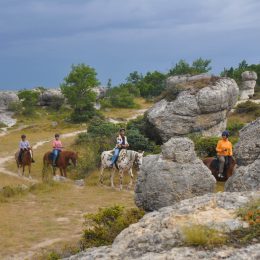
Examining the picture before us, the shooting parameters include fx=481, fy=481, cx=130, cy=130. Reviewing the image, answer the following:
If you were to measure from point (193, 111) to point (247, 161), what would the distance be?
16.2 m

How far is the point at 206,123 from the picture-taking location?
32469 mm

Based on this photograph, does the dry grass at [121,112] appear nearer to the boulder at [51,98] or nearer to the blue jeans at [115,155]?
the boulder at [51,98]

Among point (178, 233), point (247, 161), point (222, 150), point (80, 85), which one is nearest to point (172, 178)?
point (247, 161)

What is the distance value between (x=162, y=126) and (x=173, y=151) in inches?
638

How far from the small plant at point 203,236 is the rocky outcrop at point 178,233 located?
100 millimetres

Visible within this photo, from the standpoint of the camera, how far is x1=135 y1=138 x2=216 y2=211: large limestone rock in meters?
14.8

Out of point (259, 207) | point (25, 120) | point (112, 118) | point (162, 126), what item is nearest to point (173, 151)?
point (259, 207)

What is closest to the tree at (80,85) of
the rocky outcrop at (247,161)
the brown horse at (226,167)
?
the brown horse at (226,167)

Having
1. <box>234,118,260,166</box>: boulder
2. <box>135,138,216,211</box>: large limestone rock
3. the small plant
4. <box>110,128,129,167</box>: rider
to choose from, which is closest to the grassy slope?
<box>110,128,129,167</box>: rider

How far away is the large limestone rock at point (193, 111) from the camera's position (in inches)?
1251

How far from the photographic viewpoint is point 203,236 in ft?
21.1

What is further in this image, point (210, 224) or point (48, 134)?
point (48, 134)

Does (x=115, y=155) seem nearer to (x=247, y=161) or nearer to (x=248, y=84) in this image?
(x=247, y=161)

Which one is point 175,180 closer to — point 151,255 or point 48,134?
point 151,255
